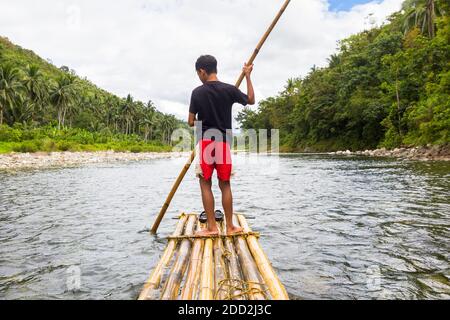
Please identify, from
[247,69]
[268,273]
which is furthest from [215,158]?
[268,273]

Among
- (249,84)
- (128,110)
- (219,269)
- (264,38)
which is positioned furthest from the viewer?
(128,110)

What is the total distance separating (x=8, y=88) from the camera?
55531mm

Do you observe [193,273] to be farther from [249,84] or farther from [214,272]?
[249,84]

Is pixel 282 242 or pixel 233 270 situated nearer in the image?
pixel 233 270

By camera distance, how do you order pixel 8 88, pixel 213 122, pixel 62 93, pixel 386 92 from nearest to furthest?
1. pixel 213 122
2. pixel 386 92
3. pixel 8 88
4. pixel 62 93

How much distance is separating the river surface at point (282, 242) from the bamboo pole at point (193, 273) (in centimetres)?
68

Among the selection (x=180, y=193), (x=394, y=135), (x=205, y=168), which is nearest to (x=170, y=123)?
(x=394, y=135)

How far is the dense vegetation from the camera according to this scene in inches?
1832

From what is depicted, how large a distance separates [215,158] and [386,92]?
4782 cm

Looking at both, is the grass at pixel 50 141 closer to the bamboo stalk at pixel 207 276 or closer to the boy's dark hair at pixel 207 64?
the boy's dark hair at pixel 207 64

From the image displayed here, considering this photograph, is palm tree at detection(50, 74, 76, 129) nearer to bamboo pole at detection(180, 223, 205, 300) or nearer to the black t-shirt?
the black t-shirt
